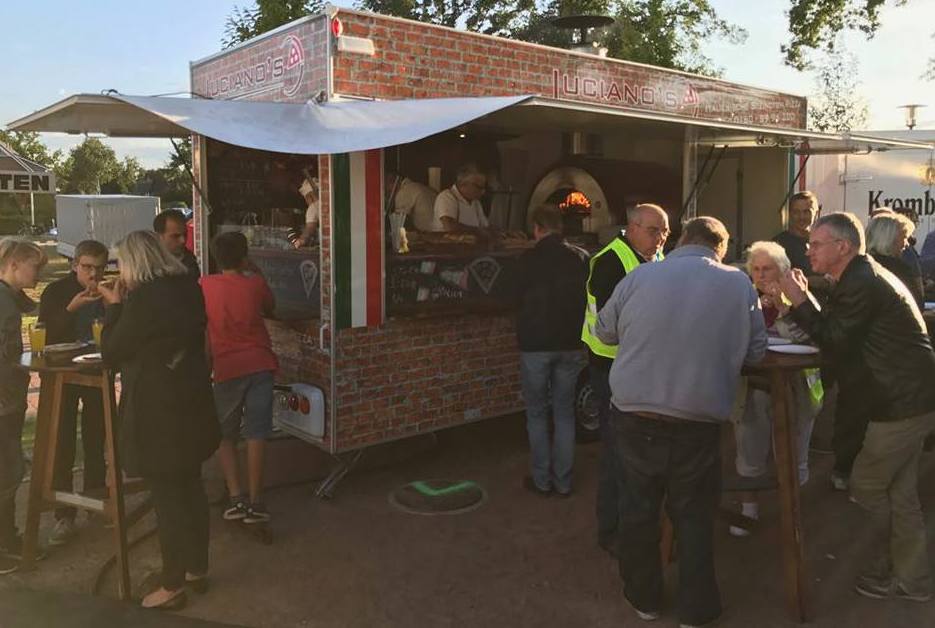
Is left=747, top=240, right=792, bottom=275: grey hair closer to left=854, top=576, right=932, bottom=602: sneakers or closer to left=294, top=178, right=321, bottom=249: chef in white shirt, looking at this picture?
left=854, top=576, right=932, bottom=602: sneakers

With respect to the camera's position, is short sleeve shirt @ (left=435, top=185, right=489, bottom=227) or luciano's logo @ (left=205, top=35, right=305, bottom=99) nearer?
luciano's logo @ (left=205, top=35, right=305, bottom=99)

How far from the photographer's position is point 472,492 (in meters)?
5.07

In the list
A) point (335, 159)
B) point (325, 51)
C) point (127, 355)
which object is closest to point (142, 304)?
point (127, 355)

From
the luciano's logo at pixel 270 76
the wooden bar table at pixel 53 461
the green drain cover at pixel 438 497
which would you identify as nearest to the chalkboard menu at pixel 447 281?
the green drain cover at pixel 438 497

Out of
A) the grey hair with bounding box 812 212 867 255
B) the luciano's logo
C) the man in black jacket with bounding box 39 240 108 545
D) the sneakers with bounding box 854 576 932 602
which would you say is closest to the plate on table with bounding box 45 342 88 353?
the man in black jacket with bounding box 39 240 108 545

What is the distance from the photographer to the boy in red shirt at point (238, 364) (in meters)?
4.39

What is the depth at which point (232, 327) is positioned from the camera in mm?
4398

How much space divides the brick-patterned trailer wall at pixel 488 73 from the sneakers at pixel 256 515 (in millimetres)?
2305

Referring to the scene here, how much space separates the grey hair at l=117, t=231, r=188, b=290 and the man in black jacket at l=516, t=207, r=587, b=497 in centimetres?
204

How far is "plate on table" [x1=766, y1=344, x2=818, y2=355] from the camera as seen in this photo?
3.67 meters

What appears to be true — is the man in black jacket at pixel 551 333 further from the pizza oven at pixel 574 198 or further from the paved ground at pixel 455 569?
the pizza oven at pixel 574 198

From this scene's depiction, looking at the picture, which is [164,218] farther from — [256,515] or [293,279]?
[256,515]

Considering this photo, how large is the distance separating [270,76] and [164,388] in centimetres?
245

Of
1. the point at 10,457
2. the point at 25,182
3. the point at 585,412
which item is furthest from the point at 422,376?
the point at 25,182
